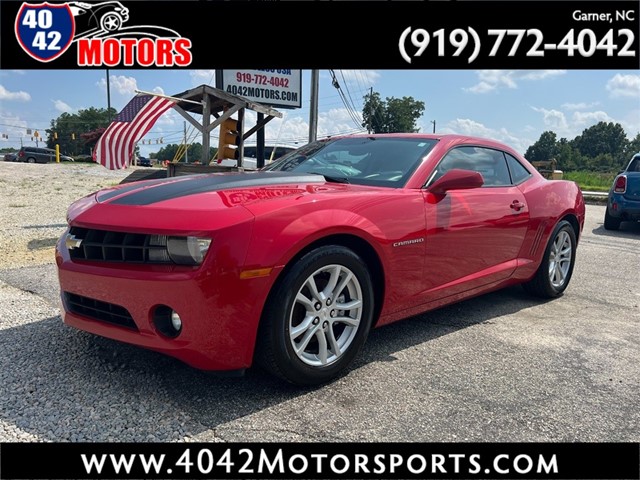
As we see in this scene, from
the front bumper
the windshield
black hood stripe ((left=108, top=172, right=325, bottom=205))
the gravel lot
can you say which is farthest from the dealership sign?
the front bumper

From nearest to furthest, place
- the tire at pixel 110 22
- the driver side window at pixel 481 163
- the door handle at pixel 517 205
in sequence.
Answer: the driver side window at pixel 481 163
the door handle at pixel 517 205
the tire at pixel 110 22

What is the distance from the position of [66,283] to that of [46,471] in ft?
3.20

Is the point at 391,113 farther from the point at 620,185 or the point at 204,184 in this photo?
the point at 204,184

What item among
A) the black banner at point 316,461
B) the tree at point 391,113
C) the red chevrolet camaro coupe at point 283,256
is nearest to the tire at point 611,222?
the red chevrolet camaro coupe at point 283,256

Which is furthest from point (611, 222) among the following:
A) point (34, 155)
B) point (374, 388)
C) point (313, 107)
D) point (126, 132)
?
point (34, 155)

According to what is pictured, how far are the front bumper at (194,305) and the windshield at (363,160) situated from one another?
4.16ft

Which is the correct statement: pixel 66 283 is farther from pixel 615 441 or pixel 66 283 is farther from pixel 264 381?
pixel 615 441

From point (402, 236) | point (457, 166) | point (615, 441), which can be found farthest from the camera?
point (457, 166)

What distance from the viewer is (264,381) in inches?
99.4

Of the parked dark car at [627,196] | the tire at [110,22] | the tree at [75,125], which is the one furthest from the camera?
the tree at [75,125]

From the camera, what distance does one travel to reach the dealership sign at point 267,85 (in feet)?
41.8

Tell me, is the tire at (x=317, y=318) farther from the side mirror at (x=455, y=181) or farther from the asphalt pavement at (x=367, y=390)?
the side mirror at (x=455, y=181)

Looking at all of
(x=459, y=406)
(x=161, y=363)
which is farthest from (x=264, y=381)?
(x=459, y=406)

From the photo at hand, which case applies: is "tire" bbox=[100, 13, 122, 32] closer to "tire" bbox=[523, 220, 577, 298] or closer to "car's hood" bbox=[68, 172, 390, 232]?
"car's hood" bbox=[68, 172, 390, 232]
